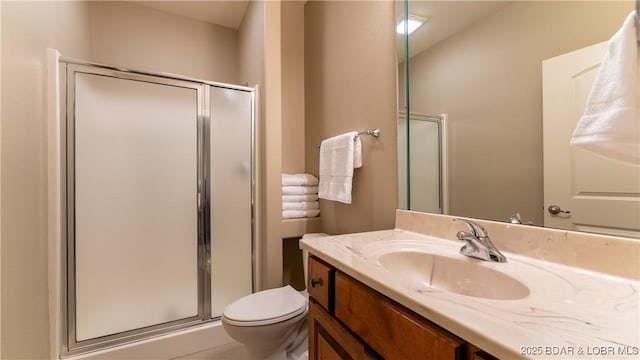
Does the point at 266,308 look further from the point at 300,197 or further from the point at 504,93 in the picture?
the point at 504,93

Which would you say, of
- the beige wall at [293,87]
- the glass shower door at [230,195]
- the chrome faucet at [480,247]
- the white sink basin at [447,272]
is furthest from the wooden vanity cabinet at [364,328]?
the beige wall at [293,87]

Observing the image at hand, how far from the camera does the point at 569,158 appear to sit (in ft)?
2.53

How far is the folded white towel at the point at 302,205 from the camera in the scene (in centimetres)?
194

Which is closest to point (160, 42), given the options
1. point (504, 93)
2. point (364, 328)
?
point (504, 93)

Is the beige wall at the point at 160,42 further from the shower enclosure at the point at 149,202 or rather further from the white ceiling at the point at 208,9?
the shower enclosure at the point at 149,202

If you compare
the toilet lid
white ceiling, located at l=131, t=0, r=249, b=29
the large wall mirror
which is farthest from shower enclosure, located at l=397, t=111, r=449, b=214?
white ceiling, located at l=131, t=0, r=249, b=29

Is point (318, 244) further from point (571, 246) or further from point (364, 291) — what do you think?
point (571, 246)

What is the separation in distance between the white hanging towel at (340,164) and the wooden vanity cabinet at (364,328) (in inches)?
24.5

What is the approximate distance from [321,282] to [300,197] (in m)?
1.13

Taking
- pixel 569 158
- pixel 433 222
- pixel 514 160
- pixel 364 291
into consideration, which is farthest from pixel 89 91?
pixel 569 158

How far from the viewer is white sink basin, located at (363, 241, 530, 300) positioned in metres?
0.70

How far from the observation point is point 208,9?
235 centimetres

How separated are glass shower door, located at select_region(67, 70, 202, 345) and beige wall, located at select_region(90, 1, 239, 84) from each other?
83cm

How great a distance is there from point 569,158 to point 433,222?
0.47 m
